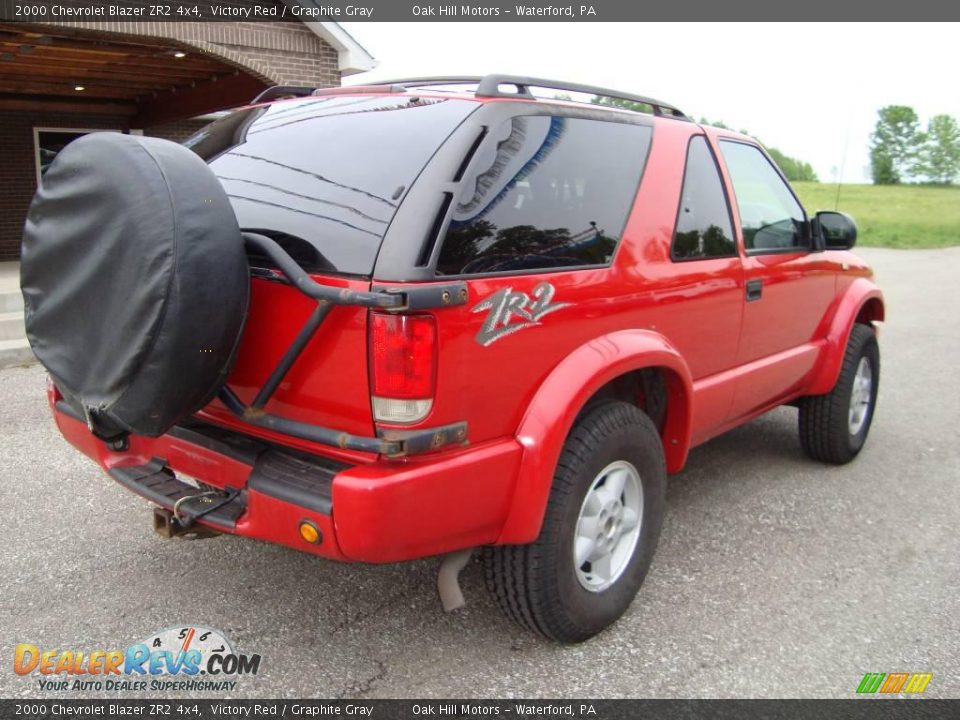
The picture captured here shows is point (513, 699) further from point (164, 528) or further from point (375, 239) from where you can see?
point (375, 239)

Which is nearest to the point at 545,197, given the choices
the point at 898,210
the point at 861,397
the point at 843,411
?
the point at 843,411

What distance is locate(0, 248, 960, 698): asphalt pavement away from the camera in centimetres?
277

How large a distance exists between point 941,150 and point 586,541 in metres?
78.8

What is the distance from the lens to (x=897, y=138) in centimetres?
7144

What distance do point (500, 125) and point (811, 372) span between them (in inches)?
103

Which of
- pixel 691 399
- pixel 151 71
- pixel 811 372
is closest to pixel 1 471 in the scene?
pixel 691 399

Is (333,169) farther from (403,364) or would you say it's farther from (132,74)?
(132,74)

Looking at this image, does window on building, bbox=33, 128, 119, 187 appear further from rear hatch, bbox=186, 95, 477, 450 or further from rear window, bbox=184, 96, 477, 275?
rear hatch, bbox=186, 95, 477, 450

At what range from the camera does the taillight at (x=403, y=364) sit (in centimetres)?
224

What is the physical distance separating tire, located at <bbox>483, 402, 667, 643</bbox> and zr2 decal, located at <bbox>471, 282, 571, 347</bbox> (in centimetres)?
47

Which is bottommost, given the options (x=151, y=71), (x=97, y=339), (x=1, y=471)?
(x=1, y=471)

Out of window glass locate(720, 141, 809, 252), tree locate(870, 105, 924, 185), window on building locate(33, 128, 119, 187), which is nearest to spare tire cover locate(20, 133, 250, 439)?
window glass locate(720, 141, 809, 252)

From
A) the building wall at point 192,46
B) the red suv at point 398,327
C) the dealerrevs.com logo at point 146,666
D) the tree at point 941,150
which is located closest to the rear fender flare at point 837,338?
the red suv at point 398,327

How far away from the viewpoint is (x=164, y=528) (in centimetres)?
284
